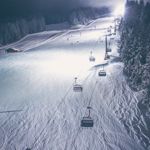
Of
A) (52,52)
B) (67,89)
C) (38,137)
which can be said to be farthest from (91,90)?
(52,52)

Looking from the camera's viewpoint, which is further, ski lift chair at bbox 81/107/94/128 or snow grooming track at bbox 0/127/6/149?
ski lift chair at bbox 81/107/94/128

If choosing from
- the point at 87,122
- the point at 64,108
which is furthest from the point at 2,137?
the point at 87,122

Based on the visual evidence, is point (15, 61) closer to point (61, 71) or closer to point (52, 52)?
point (52, 52)

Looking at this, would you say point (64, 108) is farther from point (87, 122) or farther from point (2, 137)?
point (2, 137)

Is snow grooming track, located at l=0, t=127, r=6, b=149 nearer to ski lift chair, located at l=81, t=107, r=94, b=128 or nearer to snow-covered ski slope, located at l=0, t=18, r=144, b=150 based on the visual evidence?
snow-covered ski slope, located at l=0, t=18, r=144, b=150

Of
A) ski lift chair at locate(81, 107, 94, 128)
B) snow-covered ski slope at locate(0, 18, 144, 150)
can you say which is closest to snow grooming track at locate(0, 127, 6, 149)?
snow-covered ski slope at locate(0, 18, 144, 150)

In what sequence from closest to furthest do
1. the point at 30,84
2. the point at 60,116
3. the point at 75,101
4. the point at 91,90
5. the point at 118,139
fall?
1. the point at 118,139
2. the point at 60,116
3. the point at 75,101
4. the point at 91,90
5. the point at 30,84

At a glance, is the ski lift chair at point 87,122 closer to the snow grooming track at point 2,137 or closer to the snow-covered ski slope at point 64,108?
the snow-covered ski slope at point 64,108

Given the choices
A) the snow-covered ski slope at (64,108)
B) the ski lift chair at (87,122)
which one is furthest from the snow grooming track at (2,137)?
the ski lift chair at (87,122)
